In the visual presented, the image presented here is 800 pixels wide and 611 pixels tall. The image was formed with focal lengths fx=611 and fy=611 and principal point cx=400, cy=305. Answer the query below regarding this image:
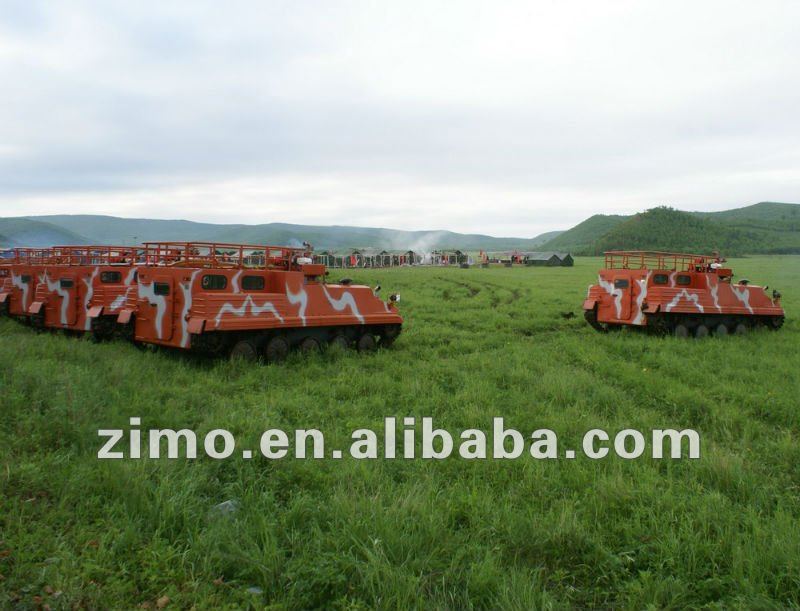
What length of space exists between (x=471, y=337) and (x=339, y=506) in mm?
10303

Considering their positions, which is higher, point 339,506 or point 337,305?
point 337,305

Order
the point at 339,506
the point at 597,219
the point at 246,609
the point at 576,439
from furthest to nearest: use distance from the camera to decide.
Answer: the point at 597,219
the point at 576,439
the point at 339,506
the point at 246,609

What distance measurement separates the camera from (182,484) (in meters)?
4.84

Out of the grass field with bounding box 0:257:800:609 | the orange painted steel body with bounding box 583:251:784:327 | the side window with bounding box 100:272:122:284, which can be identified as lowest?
the grass field with bounding box 0:257:800:609

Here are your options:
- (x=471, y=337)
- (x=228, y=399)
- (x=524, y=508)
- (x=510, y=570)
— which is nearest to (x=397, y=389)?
(x=228, y=399)

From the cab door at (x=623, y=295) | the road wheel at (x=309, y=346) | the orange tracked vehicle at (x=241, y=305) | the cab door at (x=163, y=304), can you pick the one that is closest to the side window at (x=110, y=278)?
the orange tracked vehicle at (x=241, y=305)

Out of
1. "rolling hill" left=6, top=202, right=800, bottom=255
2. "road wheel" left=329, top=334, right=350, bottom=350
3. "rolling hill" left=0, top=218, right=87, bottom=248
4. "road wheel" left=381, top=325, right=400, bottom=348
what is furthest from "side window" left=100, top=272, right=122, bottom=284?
"rolling hill" left=0, top=218, right=87, bottom=248

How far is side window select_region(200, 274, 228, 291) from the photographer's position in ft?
32.4

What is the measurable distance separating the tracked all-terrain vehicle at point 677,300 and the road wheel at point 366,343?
20.5 feet

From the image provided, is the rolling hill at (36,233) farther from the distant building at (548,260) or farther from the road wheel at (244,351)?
the road wheel at (244,351)

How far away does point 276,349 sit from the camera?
10531mm

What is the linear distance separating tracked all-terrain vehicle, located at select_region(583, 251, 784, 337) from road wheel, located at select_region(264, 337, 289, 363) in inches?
333

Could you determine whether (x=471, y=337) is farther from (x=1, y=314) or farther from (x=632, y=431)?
(x=1, y=314)

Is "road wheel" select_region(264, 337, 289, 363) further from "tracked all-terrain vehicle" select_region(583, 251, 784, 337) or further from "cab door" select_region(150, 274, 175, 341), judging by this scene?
"tracked all-terrain vehicle" select_region(583, 251, 784, 337)
